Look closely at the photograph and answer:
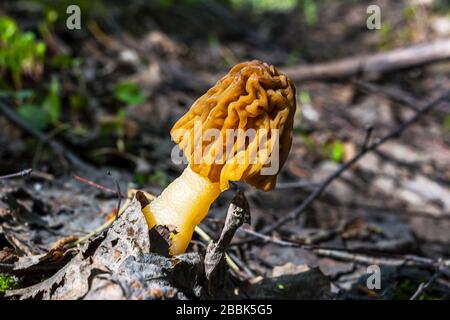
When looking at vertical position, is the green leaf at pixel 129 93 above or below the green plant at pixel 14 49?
below

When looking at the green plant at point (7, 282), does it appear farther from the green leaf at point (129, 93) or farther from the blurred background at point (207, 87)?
the green leaf at point (129, 93)

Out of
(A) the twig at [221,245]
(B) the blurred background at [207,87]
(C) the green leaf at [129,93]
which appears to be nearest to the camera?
(A) the twig at [221,245]

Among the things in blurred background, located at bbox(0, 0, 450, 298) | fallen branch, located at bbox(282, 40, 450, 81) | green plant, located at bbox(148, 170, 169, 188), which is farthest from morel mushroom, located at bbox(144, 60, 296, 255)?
fallen branch, located at bbox(282, 40, 450, 81)

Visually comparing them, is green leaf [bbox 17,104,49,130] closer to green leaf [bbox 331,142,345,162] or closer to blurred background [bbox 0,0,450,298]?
blurred background [bbox 0,0,450,298]

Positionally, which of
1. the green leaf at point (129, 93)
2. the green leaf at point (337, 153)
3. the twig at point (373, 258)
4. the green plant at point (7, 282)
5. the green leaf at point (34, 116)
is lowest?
the twig at point (373, 258)

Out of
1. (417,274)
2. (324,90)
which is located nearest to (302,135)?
(324,90)

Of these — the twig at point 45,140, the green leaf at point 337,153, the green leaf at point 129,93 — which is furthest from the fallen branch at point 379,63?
the twig at point 45,140
